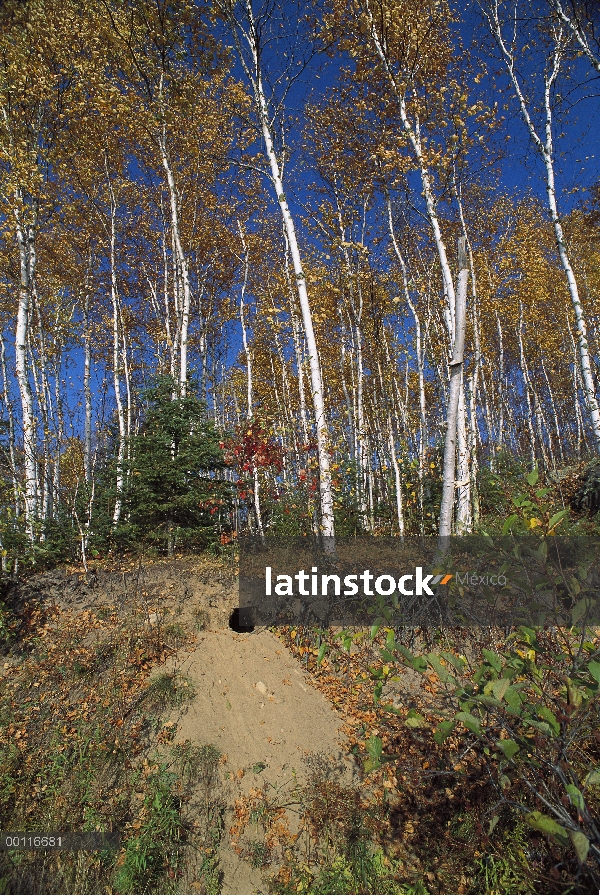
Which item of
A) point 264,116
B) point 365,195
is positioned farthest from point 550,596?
point 365,195

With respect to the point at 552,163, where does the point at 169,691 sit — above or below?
below

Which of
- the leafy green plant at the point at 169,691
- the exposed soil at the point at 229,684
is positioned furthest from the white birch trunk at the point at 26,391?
the leafy green plant at the point at 169,691

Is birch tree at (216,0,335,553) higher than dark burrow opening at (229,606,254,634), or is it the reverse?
A: birch tree at (216,0,335,553)

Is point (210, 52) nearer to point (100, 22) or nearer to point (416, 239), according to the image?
point (100, 22)

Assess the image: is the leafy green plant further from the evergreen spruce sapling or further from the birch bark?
the birch bark

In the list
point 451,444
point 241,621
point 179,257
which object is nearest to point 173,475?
point 241,621

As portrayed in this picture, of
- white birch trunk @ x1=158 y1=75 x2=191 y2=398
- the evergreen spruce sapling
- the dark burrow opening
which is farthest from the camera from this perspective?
white birch trunk @ x1=158 y1=75 x2=191 y2=398

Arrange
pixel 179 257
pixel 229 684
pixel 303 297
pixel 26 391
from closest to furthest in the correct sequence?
1. pixel 229 684
2. pixel 303 297
3. pixel 26 391
4. pixel 179 257

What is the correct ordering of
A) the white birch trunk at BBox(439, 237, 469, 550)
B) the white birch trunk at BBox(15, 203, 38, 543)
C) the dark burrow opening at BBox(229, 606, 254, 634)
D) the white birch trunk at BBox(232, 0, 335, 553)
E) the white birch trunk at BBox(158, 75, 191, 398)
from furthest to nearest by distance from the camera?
the white birch trunk at BBox(158, 75, 191, 398), the white birch trunk at BBox(15, 203, 38, 543), the white birch trunk at BBox(232, 0, 335, 553), the dark burrow opening at BBox(229, 606, 254, 634), the white birch trunk at BBox(439, 237, 469, 550)

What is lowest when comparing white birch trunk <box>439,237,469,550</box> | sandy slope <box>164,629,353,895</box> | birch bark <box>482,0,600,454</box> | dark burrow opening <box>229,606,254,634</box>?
sandy slope <box>164,629,353,895</box>

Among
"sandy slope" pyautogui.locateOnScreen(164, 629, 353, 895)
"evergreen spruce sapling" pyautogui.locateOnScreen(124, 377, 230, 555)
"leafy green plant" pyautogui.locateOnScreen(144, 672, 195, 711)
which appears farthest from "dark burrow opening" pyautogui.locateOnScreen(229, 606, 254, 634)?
"evergreen spruce sapling" pyautogui.locateOnScreen(124, 377, 230, 555)

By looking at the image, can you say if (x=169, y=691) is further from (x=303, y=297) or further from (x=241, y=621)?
(x=303, y=297)

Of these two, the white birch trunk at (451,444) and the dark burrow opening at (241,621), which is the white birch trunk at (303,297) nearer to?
the dark burrow opening at (241,621)

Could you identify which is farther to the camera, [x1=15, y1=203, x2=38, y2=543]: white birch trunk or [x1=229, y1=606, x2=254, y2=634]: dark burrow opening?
[x1=15, y1=203, x2=38, y2=543]: white birch trunk
